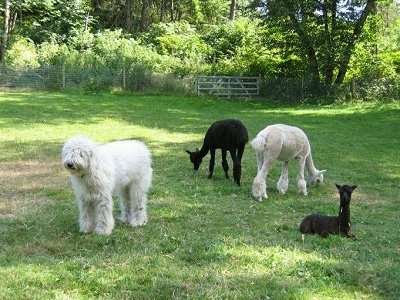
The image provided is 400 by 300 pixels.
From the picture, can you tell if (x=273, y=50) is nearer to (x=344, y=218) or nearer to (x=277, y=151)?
(x=277, y=151)

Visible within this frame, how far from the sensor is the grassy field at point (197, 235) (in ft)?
16.1

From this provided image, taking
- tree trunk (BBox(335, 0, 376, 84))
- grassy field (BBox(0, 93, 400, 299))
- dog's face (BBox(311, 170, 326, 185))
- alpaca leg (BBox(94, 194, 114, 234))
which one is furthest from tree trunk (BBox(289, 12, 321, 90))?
alpaca leg (BBox(94, 194, 114, 234))

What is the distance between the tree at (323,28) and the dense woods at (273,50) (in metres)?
0.06

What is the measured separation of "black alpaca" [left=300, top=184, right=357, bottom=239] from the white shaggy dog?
7.79 feet

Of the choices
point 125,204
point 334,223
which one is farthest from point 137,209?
point 334,223

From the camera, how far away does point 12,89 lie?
1183 inches

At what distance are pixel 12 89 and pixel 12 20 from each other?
53.6 feet

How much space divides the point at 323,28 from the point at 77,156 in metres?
27.8

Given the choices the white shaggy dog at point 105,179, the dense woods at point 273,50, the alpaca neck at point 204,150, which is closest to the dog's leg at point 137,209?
the white shaggy dog at point 105,179

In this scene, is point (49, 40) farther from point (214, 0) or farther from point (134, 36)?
point (214, 0)

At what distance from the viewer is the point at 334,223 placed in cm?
729

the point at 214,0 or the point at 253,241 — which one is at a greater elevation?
the point at 214,0

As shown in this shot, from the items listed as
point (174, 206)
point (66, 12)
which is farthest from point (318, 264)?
point (66, 12)

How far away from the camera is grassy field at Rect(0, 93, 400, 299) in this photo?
4.91 meters
